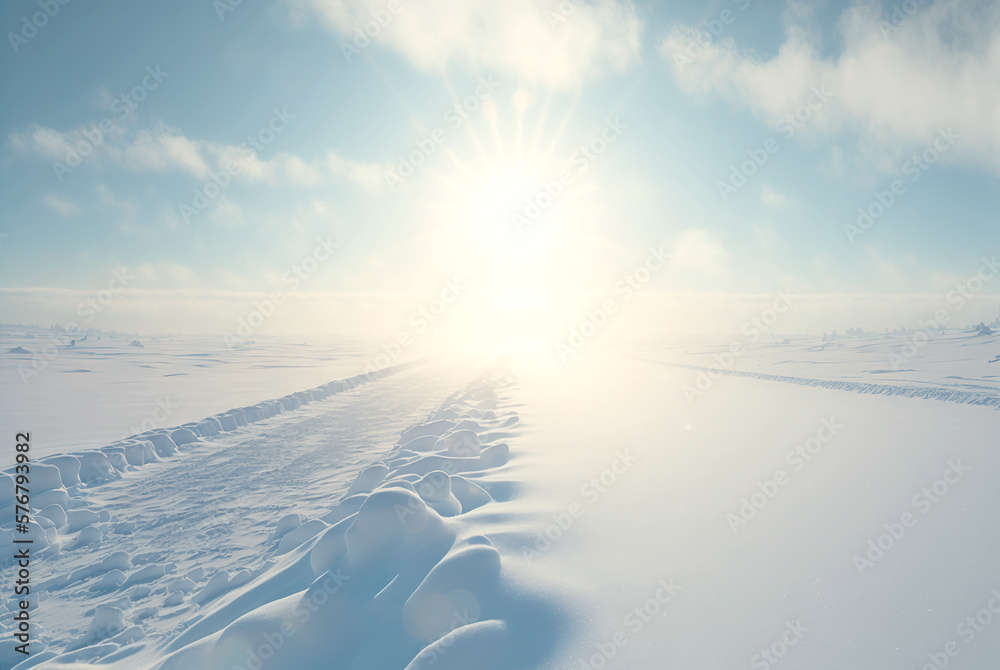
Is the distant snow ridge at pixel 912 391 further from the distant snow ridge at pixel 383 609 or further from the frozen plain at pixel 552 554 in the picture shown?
the distant snow ridge at pixel 383 609

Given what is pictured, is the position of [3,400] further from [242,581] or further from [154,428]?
[242,581]

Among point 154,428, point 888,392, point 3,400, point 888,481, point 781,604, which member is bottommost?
point 3,400

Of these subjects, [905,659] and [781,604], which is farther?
[781,604]

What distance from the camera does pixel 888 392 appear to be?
11320mm

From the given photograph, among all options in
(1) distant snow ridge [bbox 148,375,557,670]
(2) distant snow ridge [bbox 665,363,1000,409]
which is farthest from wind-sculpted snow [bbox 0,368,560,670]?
(2) distant snow ridge [bbox 665,363,1000,409]

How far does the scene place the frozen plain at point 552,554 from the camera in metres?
2.16

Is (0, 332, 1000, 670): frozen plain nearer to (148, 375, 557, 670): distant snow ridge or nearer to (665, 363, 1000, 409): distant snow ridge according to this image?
(148, 375, 557, 670): distant snow ridge

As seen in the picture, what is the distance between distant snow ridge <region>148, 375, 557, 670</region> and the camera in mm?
2115

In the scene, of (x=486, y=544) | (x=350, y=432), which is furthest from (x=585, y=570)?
(x=350, y=432)

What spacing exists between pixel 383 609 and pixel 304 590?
1.82ft

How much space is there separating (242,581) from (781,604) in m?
3.91

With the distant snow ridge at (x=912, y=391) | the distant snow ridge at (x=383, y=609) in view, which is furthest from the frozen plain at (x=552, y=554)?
the distant snow ridge at (x=912, y=391)

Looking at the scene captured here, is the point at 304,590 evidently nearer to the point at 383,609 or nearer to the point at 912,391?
the point at 383,609

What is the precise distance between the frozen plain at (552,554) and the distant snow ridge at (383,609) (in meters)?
0.01
